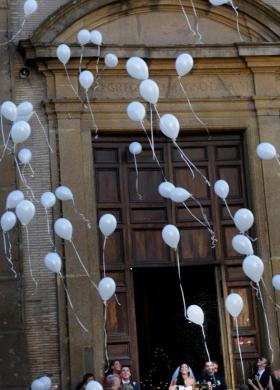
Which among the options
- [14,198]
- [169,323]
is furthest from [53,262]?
[169,323]

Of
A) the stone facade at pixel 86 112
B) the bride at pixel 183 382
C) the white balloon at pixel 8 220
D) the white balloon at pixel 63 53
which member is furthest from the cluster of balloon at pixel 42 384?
the white balloon at pixel 63 53

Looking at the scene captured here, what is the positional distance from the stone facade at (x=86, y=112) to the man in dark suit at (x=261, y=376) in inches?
15.9

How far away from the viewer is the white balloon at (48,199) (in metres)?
10.6

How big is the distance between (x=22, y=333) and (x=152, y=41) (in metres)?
4.23

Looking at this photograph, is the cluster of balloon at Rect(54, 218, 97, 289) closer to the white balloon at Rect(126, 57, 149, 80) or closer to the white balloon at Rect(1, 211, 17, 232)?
the white balloon at Rect(1, 211, 17, 232)

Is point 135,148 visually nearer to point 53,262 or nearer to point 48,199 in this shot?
point 48,199

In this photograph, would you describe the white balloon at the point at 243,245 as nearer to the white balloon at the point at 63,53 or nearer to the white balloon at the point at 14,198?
the white balloon at the point at 14,198

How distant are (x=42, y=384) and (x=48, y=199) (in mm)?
2078

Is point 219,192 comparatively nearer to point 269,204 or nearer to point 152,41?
point 269,204

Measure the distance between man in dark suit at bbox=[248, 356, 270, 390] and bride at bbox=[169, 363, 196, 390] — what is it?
3.04 feet

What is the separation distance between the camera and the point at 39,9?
40.2ft

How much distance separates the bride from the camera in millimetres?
10372

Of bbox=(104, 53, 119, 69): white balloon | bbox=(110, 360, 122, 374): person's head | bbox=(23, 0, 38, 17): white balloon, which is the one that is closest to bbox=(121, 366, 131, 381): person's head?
bbox=(110, 360, 122, 374): person's head

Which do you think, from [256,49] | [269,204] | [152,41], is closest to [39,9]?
[152,41]
